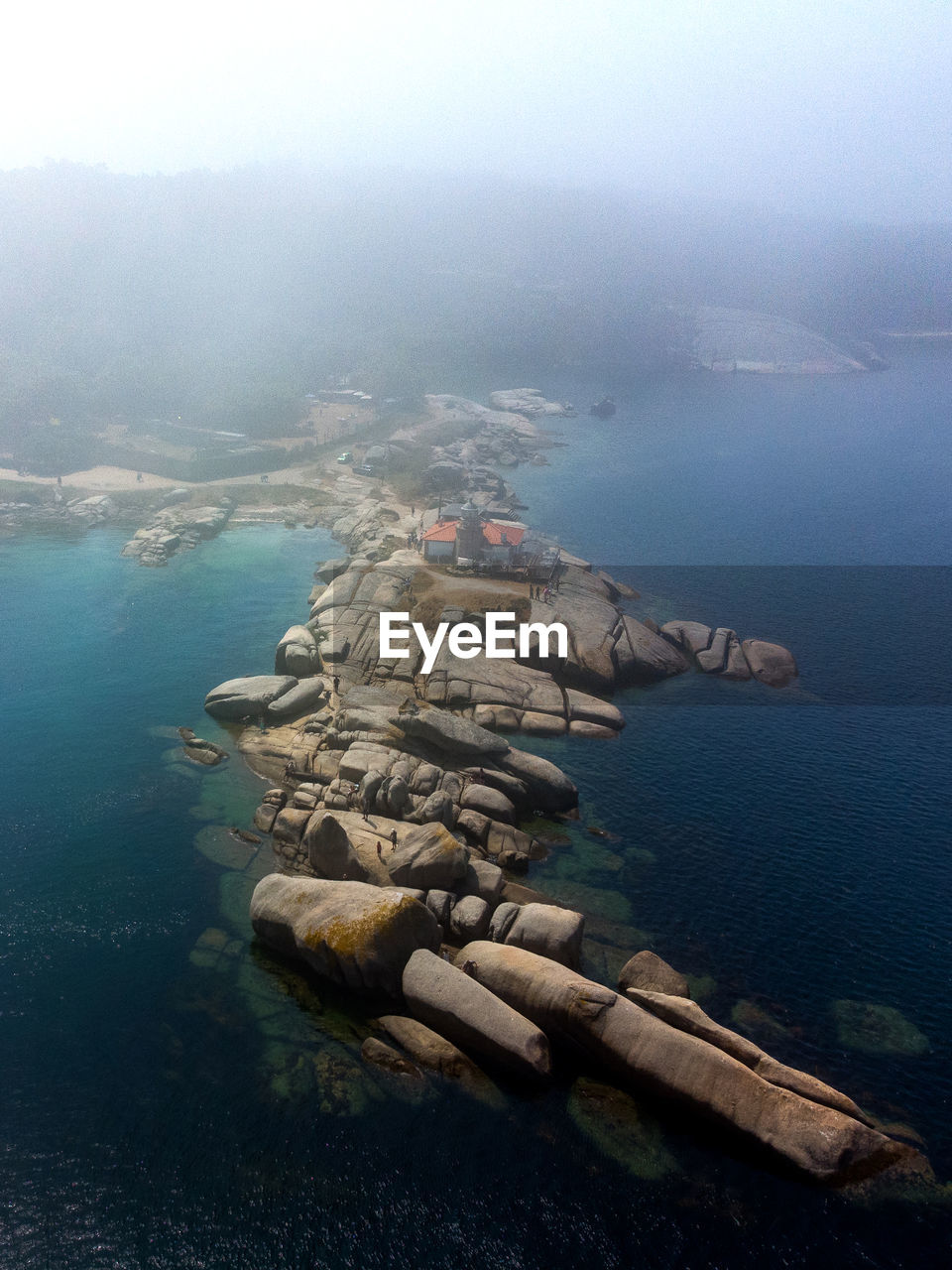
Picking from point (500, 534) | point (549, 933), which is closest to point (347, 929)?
point (549, 933)

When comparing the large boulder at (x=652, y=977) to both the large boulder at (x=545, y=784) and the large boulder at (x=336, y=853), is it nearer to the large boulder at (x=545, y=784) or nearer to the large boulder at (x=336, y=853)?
the large boulder at (x=545, y=784)

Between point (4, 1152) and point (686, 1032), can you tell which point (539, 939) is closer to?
point (686, 1032)

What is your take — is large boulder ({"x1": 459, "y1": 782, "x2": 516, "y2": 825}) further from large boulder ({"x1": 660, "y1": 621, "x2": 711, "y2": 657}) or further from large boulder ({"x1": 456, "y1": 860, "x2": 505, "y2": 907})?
large boulder ({"x1": 660, "y1": 621, "x2": 711, "y2": 657})

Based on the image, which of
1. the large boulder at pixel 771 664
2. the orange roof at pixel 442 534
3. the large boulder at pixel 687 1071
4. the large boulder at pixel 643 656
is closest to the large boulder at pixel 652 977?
the large boulder at pixel 687 1071

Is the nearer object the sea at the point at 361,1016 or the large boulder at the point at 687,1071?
the sea at the point at 361,1016

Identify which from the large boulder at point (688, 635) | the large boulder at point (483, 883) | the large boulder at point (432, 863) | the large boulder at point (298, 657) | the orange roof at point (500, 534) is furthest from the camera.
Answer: the orange roof at point (500, 534)

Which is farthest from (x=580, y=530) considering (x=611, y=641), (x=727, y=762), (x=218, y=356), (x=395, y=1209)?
(x=218, y=356)
